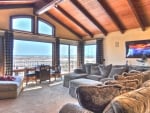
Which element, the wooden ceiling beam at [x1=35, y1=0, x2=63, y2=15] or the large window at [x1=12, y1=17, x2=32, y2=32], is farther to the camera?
the large window at [x1=12, y1=17, x2=32, y2=32]

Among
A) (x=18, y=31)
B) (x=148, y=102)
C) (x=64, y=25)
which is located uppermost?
(x=64, y=25)

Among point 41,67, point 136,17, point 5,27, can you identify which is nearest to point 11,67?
point 41,67

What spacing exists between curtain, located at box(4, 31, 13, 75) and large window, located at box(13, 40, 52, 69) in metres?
0.48

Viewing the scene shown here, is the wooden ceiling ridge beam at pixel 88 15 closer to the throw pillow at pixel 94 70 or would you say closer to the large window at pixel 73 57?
the large window at pixel 73 57

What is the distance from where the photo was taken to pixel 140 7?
6.01 m

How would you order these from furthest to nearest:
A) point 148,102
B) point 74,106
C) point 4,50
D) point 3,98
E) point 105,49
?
1. point 105,49
2. point 4,50
3. point 3,98
4. point 74,106
5. point 148,102

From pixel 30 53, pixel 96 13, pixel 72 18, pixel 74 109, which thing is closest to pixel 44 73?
pixel 30 53

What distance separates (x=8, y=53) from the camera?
6.87 meters

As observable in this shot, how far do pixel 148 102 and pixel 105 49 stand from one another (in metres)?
7.47

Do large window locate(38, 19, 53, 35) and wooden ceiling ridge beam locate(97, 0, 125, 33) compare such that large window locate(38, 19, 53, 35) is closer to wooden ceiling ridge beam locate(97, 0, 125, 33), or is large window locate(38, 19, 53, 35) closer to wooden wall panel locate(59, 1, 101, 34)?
wooden wall panel locate(59, 1, 101, 34)

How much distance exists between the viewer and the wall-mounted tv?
6931mm

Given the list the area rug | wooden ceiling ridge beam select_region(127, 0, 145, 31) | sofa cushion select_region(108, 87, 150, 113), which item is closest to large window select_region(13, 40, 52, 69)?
the area rug

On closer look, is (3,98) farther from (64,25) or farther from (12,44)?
(64,25)

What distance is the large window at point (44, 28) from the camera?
8266mm
